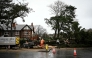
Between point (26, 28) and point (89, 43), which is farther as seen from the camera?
point (26, 28)

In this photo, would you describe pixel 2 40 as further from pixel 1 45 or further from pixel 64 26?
pixel 64 26

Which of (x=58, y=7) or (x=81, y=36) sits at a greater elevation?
(x=58, y=7)

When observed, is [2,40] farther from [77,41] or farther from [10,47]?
[77,41]

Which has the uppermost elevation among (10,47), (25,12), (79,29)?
(25,12)

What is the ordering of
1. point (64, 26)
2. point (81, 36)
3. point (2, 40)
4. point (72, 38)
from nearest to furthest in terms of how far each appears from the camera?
point (2, 40) → point (81, 36) → point (72, 38) → point (64, 26)

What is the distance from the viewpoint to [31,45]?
1847 inches

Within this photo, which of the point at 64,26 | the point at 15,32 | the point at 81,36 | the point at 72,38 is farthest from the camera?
the point at 15,32

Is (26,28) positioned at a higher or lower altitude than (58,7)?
lower

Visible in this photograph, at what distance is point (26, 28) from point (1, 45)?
4620 cm

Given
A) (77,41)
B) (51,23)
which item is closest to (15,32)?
(51,23)

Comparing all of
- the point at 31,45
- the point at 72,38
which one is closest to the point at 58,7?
the point at 72,38

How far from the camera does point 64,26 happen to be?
7744 cm

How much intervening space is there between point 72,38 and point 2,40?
88.0 feet

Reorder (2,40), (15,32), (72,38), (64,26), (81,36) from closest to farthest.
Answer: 1. (2,40)
2. (81,36)
3. (72,38)
4. (64,26)
5. (15,32)
